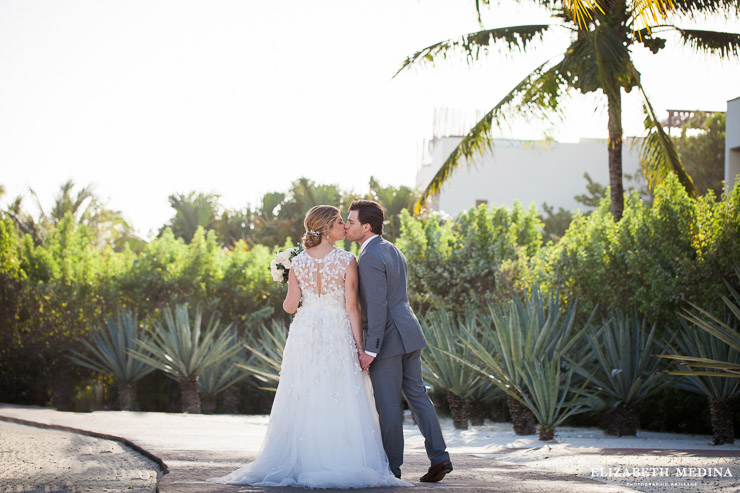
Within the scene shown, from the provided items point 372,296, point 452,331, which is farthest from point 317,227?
point 452,331

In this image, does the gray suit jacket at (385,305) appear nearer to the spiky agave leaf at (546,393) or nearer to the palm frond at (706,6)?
the spiky agave leaf at (546,393)

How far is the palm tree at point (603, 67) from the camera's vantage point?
13250mm

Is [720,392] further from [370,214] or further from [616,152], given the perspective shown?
[616,152]

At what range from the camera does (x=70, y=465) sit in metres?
6.30

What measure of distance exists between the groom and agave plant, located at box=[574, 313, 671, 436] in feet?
16.1

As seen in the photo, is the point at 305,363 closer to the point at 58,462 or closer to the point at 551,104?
the point at 58,462

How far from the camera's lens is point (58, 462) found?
649 centimetres

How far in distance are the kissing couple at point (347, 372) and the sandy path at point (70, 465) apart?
928 mm

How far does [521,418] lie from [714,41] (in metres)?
8.46

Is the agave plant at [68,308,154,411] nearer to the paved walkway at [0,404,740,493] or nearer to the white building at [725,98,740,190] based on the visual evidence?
the paved walkway at [0,404,740,493]

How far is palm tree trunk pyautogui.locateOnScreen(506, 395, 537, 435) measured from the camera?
33.1 feet

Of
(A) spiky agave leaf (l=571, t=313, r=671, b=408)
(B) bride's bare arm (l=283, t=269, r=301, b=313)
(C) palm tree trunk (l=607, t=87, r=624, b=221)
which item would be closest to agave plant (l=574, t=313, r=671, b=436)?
(A) spiky agave leaf (l=571, t=313, r=671, b=408)

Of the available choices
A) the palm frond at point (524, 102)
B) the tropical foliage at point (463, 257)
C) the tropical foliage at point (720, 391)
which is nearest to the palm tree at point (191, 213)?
the tropical foliage at point (463, 257)

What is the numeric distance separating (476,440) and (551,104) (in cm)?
696
